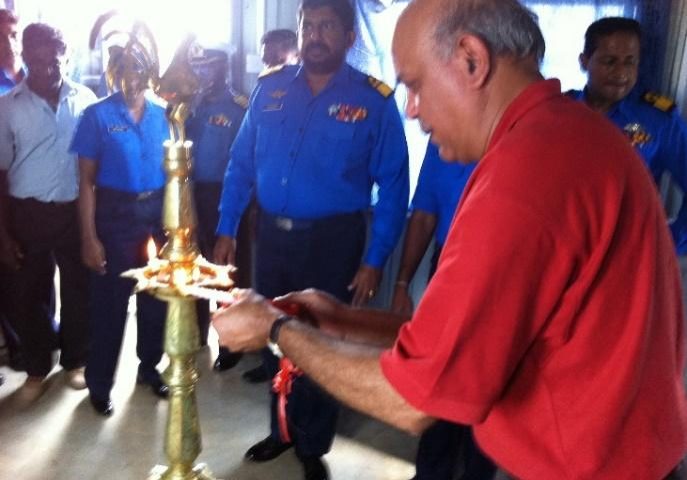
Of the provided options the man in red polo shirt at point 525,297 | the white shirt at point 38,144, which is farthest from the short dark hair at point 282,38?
the man in red polo shirt at point 525,297

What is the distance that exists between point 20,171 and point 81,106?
1.34ft

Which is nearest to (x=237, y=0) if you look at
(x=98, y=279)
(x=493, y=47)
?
(x=98, y=279)

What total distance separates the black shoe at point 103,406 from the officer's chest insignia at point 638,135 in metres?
2.47

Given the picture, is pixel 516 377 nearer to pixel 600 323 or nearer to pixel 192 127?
pixel 600 323

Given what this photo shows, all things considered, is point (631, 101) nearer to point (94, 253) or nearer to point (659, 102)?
point (659, 102)

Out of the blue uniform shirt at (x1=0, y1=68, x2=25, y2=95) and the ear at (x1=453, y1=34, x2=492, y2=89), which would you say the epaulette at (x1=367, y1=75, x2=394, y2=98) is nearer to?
the ear at (x1=453, y1=34, x2=492, y2=89)

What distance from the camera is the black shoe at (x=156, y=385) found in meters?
3.02

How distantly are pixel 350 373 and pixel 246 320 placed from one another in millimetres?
188

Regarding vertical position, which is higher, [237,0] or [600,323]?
[237,0]

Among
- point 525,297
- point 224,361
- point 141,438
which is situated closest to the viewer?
point 525,297

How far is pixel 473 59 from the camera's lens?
0.89 m

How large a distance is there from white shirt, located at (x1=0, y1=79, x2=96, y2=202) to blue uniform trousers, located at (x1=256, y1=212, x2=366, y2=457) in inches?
41.8

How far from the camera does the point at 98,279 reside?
110 inches

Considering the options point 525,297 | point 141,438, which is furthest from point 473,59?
point 141,438
